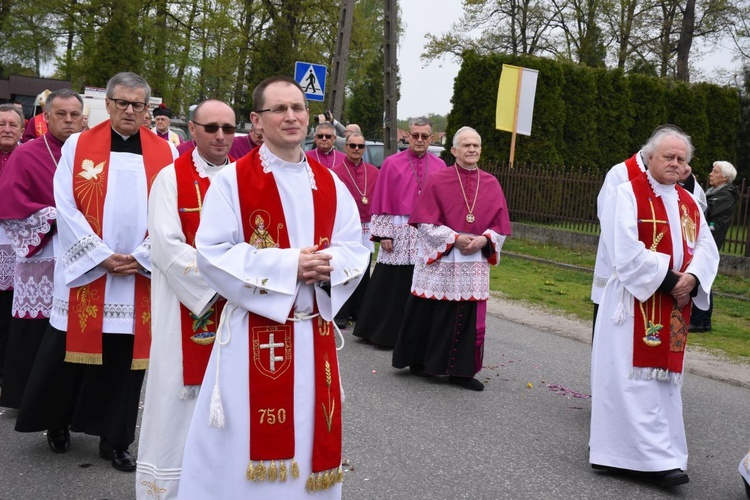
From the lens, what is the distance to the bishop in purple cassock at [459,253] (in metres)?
7.38

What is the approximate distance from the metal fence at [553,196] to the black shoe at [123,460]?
12.6 meters

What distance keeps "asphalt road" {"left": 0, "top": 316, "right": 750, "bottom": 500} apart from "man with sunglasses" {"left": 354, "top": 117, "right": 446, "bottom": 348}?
96 centimetres

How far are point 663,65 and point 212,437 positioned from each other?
30663 millimetres

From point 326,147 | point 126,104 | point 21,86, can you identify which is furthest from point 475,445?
point 21,86

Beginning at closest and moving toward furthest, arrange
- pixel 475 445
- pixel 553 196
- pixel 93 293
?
pixel 93 293 → pixel 475 445 → pixel 553 196

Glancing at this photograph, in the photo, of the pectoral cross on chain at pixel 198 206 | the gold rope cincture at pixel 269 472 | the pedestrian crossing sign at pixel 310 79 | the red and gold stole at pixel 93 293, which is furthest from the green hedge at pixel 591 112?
the gold rope cincture at pixel 269 472

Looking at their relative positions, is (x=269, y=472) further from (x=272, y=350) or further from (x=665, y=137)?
(x=665, y=137)

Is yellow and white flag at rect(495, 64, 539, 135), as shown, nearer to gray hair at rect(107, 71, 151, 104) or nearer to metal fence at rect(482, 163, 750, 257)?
metal fence at rect(482, 163, 750, 257)

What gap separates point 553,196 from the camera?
17.5 m

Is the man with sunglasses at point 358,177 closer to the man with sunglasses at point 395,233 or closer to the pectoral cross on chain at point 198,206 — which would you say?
the man with sunglasses at point 395,233

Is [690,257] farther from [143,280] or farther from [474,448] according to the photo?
[143,280]

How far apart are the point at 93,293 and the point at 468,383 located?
331 cm

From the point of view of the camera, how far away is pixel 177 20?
3678cm

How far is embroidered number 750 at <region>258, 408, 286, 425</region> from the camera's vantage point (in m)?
3.53
